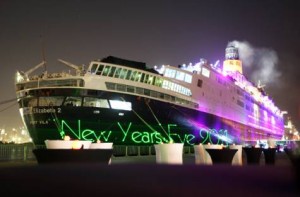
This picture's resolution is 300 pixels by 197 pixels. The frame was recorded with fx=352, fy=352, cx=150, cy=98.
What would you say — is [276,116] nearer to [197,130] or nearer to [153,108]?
[197,130]

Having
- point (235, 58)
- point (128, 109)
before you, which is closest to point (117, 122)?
point (128, 109)

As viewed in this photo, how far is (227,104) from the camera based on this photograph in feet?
200

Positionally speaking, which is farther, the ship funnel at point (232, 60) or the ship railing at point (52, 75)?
the ship funnel at point (232, 60)

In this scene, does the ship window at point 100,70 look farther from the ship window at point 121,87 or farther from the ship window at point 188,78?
the ship window at point 188,78

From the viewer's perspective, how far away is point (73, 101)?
37.5 m

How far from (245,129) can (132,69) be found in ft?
128

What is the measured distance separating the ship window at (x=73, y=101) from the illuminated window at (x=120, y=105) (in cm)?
341

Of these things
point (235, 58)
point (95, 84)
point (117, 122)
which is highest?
point (235, 58)

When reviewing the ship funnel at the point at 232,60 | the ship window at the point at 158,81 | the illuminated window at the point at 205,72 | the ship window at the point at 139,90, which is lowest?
the ship window at the point at 139,90

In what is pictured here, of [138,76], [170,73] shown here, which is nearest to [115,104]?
[138,76]

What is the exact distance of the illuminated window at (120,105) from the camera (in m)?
38.2

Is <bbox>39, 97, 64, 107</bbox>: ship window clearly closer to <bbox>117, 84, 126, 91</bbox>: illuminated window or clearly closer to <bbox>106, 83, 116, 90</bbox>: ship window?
<bbox>106, 83, 116, 90</bbox>: ship window

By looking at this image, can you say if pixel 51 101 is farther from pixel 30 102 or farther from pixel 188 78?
pixel 188 78

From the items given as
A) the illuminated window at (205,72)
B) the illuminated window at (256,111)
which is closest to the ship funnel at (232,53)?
the illuminated window at (256,111)
